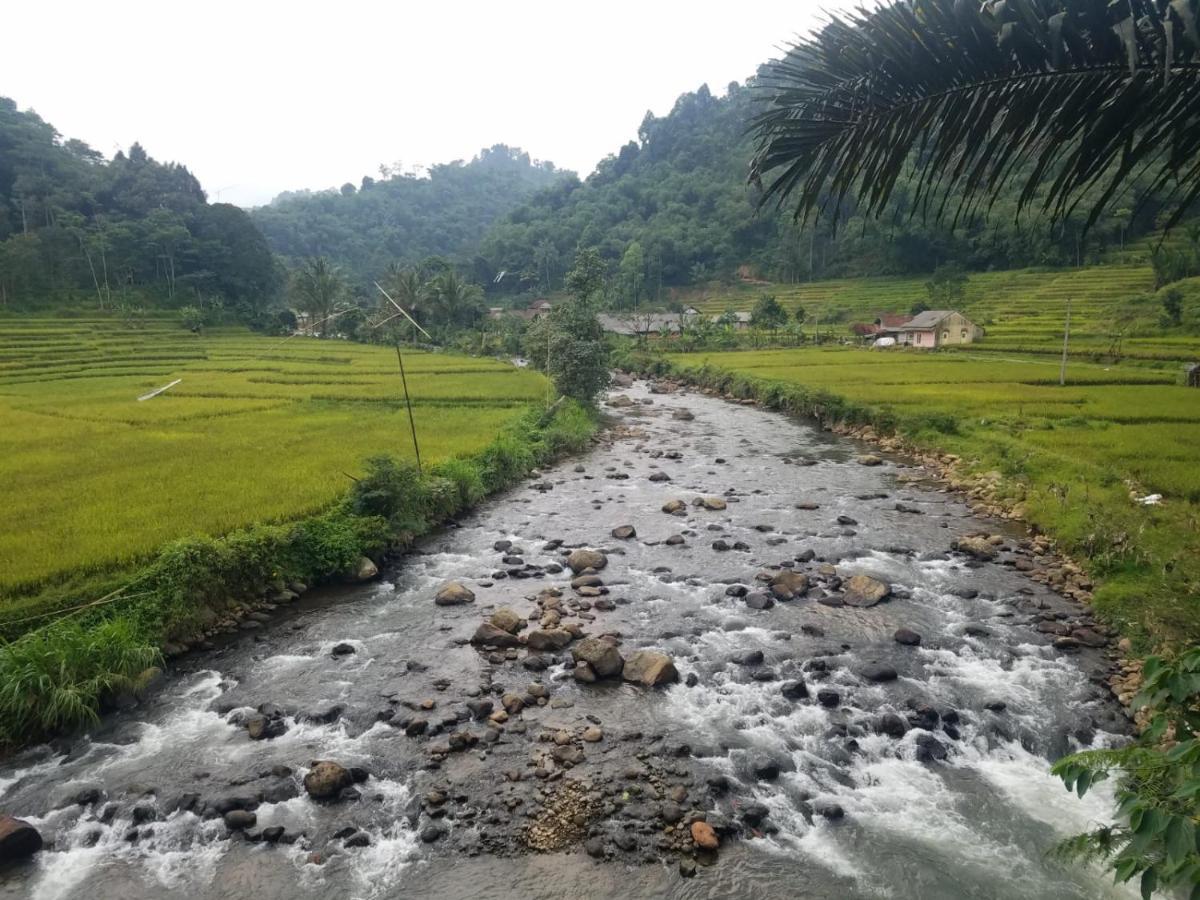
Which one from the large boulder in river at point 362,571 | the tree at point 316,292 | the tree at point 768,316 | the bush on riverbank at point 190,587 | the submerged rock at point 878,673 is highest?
the tree at point 316,292

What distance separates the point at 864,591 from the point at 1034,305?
54829mm

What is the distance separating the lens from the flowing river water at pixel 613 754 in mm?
6555

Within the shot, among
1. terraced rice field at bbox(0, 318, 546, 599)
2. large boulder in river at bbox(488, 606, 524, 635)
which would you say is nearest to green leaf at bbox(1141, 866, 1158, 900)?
large boulder in river at bbox(488, 606, 524, 635)

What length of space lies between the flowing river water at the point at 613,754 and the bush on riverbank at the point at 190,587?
0.46 m

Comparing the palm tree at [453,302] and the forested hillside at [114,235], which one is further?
the palm tree at [453,302]

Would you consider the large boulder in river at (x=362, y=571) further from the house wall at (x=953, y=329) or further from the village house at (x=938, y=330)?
the house wall at (x=953, y=329)

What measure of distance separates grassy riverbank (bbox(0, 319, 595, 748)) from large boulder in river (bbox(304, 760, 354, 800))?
329 cm

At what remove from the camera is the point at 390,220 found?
427 ft

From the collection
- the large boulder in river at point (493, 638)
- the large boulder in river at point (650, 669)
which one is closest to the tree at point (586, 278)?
the large boulder in river at point (493, 638)

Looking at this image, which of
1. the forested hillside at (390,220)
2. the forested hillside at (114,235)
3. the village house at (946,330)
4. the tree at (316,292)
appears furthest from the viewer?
the forested hillside at (390,220)

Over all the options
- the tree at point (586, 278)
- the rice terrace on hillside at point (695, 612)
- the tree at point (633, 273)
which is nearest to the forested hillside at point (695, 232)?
the tree at point (633, 273)

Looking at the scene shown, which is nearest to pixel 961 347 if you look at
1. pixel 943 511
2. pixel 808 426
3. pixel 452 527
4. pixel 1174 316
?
pixel 1174 316

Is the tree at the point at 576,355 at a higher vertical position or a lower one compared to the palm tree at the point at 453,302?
lower

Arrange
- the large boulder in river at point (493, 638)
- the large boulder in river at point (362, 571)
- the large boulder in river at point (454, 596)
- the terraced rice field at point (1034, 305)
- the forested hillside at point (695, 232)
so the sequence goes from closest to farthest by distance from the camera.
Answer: the large boulder in river at point (493, 638), the large boulder in river at point (454, 596), the large boulder in river at point (362, 571), the terraced rice field at point (1034, 305), the forested hillside at point (695, 232)
